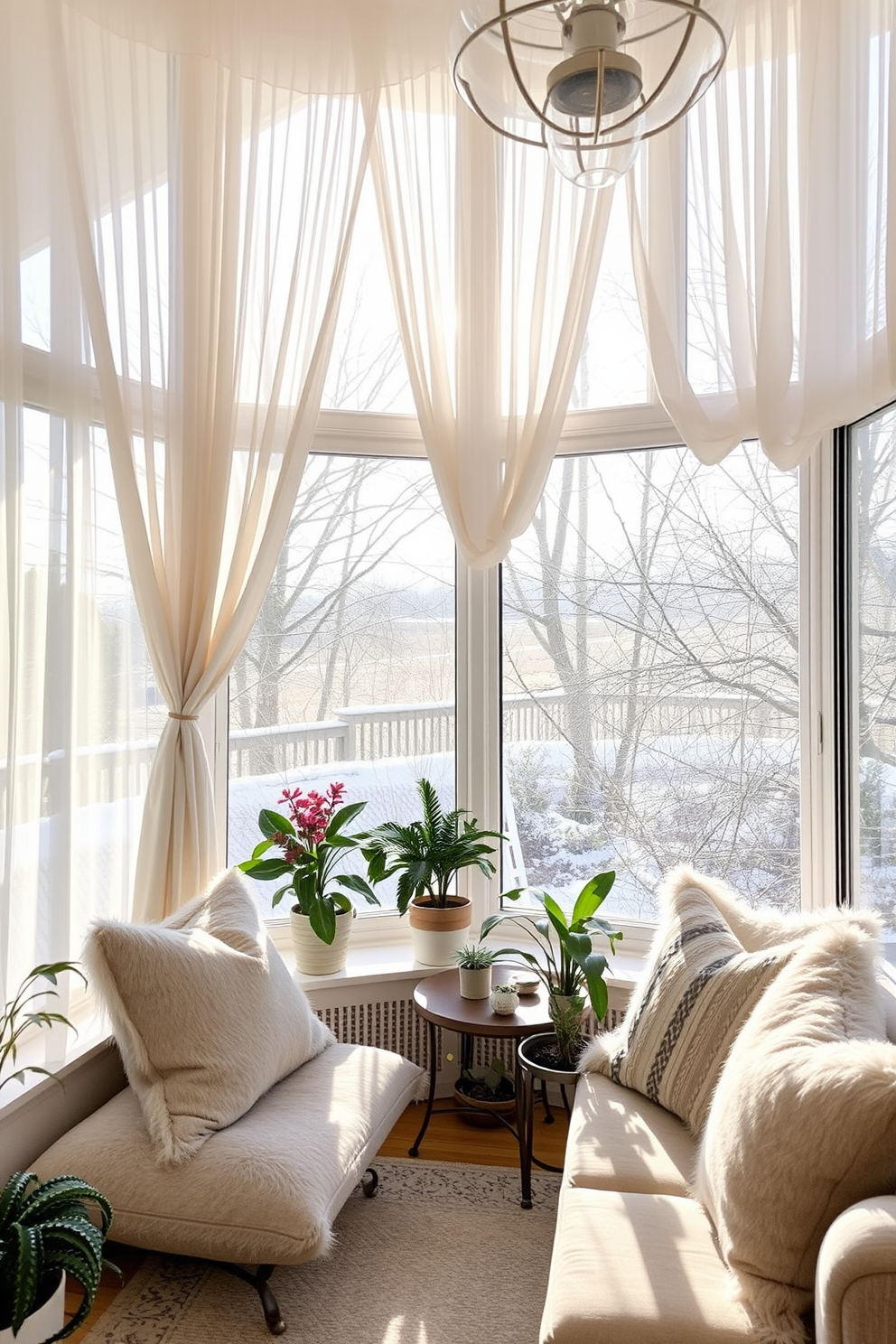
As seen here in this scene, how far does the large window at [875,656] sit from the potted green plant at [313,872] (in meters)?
1.41

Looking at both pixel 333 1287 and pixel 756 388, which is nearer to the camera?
pixel 333 1287

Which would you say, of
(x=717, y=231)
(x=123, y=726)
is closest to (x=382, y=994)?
(x=123, y=726)

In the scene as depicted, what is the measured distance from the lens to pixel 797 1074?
59.7 inches

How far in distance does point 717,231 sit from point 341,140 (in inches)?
44.9

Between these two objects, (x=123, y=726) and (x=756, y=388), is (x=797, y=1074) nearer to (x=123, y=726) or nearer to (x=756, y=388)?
(x=756, y=388)

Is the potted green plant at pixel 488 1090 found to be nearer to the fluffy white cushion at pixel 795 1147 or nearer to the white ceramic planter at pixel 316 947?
the white ceramic planter at pixel 316 947

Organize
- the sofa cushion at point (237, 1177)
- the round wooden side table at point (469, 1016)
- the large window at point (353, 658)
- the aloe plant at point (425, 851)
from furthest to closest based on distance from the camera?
the large window at point (353, 658), the aloe plant at point (425, 851), the round wooden side table at point (469, 1016), the sofa cushion at point (237, 1177)

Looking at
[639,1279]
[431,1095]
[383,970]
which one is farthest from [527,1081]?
[639,1279]

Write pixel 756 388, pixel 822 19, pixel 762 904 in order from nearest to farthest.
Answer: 1. pixel 822 19
2. pixel 756 388
3. pixel 762 904

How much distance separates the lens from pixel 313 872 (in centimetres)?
281

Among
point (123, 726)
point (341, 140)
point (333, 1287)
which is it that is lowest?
point (333, 1287)

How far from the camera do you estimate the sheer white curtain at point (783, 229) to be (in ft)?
7.61

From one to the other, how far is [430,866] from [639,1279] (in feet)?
4.86

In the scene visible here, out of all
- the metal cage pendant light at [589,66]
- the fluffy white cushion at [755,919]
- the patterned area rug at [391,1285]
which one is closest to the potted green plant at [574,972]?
the fluffy white cushion at [755,919]
